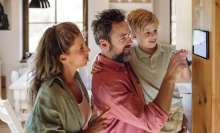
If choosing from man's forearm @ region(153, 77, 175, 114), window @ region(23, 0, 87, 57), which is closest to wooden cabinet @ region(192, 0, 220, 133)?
man's forearm @ region(153, 77, 175, 114)

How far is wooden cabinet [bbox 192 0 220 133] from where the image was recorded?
1020 millimetres

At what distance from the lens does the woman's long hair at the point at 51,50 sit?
121 cm

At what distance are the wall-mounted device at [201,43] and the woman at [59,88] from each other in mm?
515

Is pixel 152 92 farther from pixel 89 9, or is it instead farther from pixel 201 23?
pixel 89 9

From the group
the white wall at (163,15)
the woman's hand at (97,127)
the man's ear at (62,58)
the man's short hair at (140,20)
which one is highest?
the white wall at (163,15)

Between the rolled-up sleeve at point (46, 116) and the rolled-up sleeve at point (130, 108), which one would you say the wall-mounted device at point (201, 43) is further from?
the rolled-up sleeve at point (46, 116)

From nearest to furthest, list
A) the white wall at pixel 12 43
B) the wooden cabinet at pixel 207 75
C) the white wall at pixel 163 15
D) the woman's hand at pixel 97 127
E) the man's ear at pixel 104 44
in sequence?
the wooden cabinet at pixel 207 75 → the woman's hand at pixel 97 127 → the man's ear at pixel 104 44 → the white wall at pixel 12 43 → the white wall at pixel 163 15

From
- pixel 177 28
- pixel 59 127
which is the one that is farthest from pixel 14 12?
pixel 59 127

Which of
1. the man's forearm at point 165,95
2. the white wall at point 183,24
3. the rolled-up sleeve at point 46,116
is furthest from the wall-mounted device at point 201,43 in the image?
the white wall at point 183,24

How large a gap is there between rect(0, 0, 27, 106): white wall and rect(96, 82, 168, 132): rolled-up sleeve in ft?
12.2

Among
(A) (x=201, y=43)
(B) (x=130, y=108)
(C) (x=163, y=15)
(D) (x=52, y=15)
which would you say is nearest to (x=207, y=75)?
(A) (x=201, y=43)

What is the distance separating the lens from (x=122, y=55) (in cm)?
143

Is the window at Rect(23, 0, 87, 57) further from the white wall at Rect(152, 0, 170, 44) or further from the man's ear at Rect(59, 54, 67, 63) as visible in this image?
the man's ear at Rect(59, 54, 67, 63)

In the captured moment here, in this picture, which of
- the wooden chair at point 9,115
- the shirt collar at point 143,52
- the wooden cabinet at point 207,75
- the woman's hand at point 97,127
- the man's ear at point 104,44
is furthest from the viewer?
the wooden chair at point 9,115
